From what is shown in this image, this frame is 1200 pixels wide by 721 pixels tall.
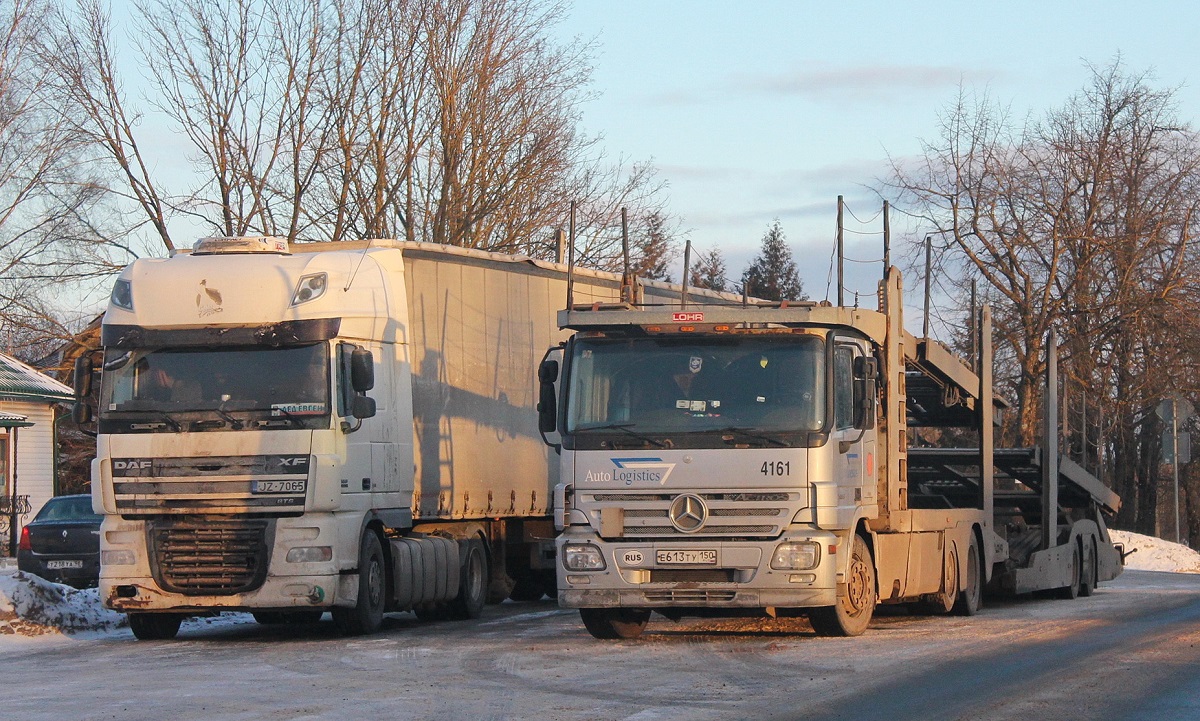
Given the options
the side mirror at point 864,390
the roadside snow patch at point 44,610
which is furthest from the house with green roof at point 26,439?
the side mirror at point 864,390

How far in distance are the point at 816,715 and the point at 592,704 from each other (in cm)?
139

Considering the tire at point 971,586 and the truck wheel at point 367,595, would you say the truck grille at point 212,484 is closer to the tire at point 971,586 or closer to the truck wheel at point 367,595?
the truck wheel at point 367,595

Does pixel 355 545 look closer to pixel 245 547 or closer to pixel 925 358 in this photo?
pixel 245 547

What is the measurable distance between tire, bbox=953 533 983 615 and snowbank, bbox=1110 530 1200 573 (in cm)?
1486

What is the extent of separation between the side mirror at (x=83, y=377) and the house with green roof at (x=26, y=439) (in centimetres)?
2000

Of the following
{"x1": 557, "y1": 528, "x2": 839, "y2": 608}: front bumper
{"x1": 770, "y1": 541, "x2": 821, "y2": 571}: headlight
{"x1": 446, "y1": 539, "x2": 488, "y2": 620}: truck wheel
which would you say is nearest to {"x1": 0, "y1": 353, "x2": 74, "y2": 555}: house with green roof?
{"x1": 446, "y1": 539, "x2": 488, "y2": 620}: truck wheel

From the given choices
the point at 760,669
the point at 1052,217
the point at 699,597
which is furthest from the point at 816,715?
the point at 1052,217

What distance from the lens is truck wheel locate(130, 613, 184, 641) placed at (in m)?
14.8

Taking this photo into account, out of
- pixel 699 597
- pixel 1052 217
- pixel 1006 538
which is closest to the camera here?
pixel 699 597

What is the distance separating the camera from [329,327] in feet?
46.0

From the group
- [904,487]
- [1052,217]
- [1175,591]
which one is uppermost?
[1052,217]

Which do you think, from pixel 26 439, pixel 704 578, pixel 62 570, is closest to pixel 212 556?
pixel 704 578

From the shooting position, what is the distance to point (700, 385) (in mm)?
12445

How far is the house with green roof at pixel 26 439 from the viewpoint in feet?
111
